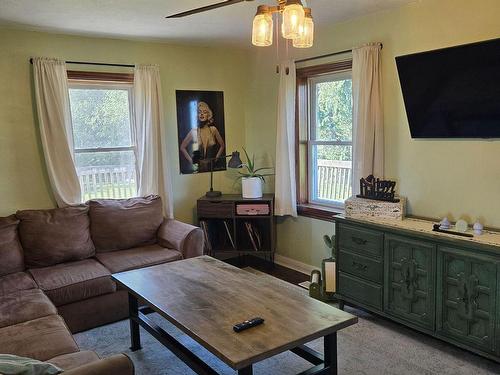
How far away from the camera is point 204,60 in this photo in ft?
15.4

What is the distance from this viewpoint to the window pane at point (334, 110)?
397 centimetres

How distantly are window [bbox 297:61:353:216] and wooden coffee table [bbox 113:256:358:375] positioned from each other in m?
1.71

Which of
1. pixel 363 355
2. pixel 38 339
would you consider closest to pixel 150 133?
pixel 38 339

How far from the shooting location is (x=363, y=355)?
9.31 feet

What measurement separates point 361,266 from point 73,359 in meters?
2.11

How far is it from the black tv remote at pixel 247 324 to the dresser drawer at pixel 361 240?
1391mm

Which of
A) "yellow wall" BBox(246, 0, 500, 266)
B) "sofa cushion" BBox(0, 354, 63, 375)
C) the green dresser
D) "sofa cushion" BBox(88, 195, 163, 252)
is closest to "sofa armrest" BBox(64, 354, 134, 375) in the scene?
"sofa cushion" BBox(0, 354, 63, 375)

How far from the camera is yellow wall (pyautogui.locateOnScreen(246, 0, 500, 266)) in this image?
2.87m

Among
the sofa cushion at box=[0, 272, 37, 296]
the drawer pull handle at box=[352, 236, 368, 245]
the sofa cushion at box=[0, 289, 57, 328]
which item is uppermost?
the drawer pull handle at box=[352, 236, 368, 245]

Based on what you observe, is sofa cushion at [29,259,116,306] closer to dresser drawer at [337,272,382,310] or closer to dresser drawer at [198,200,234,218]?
dresser drawer at [198,200,234,218]

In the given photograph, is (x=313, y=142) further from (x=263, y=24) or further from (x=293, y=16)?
(x=293, y=16)

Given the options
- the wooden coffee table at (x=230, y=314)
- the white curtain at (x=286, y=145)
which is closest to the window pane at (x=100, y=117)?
the white curtain at (x=286, y=145)

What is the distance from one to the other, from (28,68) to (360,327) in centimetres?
348

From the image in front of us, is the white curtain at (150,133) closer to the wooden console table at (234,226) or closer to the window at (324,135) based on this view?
the wooden console table at (234,226)
